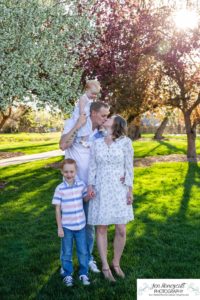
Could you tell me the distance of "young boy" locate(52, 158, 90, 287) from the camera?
6.68 metres

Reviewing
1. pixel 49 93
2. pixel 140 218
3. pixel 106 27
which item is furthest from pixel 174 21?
pixel 140 218

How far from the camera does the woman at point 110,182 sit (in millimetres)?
6711

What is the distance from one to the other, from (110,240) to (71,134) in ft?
10.8

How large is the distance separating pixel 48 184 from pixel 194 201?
18.8 ft

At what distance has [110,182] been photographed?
6727mm

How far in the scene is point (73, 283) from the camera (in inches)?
266

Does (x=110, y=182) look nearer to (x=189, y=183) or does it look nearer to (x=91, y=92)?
(x=91, y=92)

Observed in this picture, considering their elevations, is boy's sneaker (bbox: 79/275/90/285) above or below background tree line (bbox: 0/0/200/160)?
below

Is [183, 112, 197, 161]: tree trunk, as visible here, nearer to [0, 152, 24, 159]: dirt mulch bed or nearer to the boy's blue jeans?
[0, 152, 24, 159]: dirt mulch bed

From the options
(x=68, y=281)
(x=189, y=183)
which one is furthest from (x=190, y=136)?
(x=68, y=281)

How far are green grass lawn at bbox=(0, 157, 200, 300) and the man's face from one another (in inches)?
94.2

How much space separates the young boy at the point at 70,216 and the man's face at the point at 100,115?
75 cm

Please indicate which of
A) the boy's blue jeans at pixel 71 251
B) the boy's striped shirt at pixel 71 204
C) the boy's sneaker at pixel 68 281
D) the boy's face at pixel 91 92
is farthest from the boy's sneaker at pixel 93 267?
the boy's face at pixel 91 92

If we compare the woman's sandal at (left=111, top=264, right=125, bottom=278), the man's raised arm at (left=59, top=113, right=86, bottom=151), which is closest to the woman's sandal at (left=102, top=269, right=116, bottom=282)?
the woman's sandal at (left=111, top=264, right=125, bottom=278)
